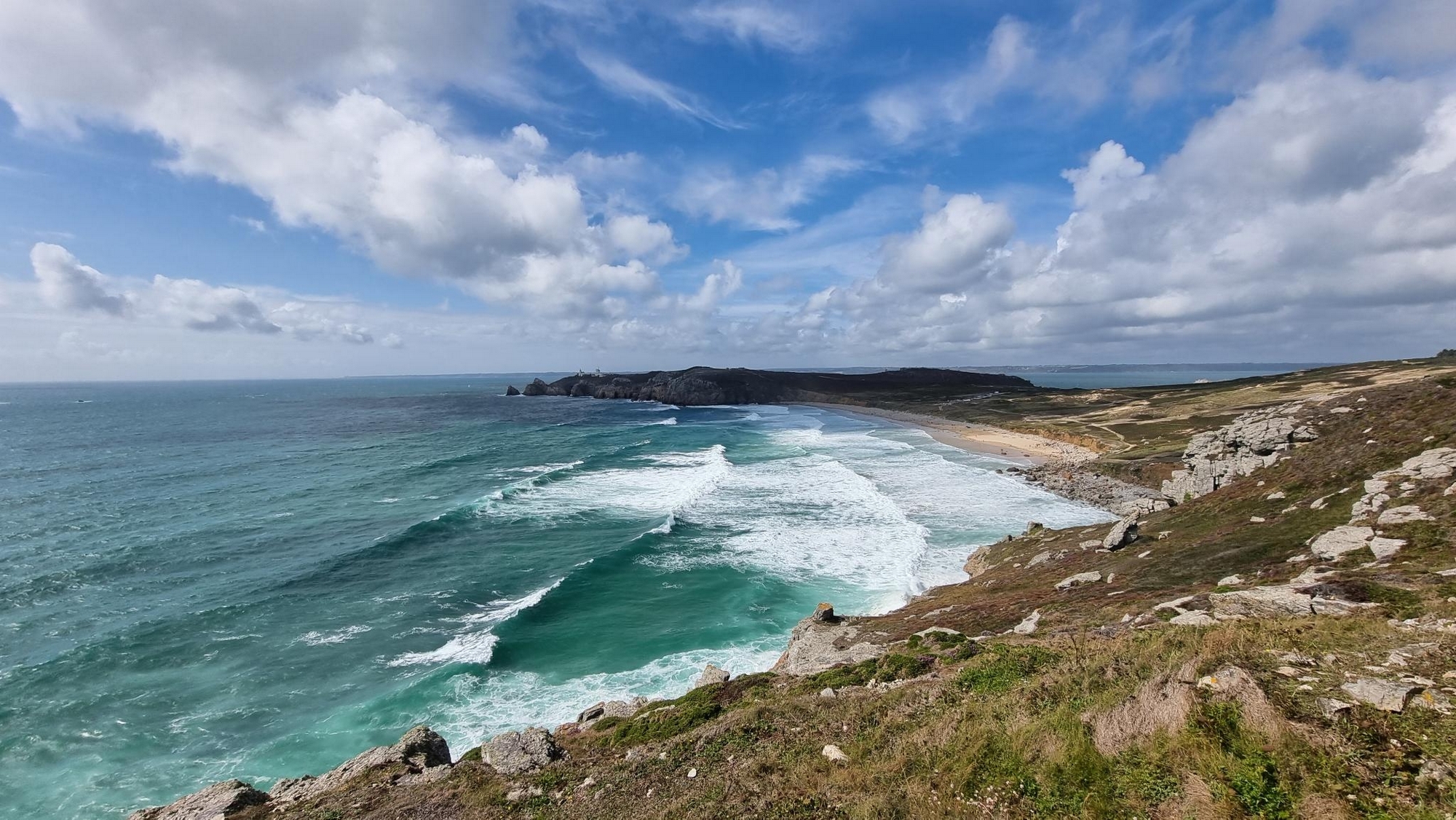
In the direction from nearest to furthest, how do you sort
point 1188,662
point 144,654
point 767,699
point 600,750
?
point 1188,662
point 600,750
point 767,699
point 144,654

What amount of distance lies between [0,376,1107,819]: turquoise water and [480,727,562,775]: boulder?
6449mm

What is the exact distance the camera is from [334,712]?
60.8ft

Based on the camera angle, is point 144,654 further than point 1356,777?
Yes

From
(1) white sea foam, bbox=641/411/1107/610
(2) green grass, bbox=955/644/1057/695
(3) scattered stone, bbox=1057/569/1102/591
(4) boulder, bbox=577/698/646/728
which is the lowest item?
(1) white sea foam, bbox=641/411/1107/610

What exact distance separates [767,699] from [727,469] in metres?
44.3

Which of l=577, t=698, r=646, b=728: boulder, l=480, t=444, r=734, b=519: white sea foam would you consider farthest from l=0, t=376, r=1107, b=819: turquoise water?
l=577, t=698, r=646, b=728: boulder

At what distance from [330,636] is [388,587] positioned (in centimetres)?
468

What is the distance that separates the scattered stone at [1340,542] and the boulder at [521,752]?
63.0 ft

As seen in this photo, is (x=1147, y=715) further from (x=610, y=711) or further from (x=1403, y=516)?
(x=1403, y=516)

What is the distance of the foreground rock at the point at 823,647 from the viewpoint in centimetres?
1537

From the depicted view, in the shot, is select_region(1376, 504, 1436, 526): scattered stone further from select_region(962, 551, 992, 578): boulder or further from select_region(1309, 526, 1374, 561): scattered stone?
select_region(962, 551, 992, 578): boulder

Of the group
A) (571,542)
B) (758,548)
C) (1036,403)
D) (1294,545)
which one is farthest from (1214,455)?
(1036,403)

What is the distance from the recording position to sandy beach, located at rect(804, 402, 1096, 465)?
60719 millimetres

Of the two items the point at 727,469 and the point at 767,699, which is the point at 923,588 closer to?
the point at 767,699
